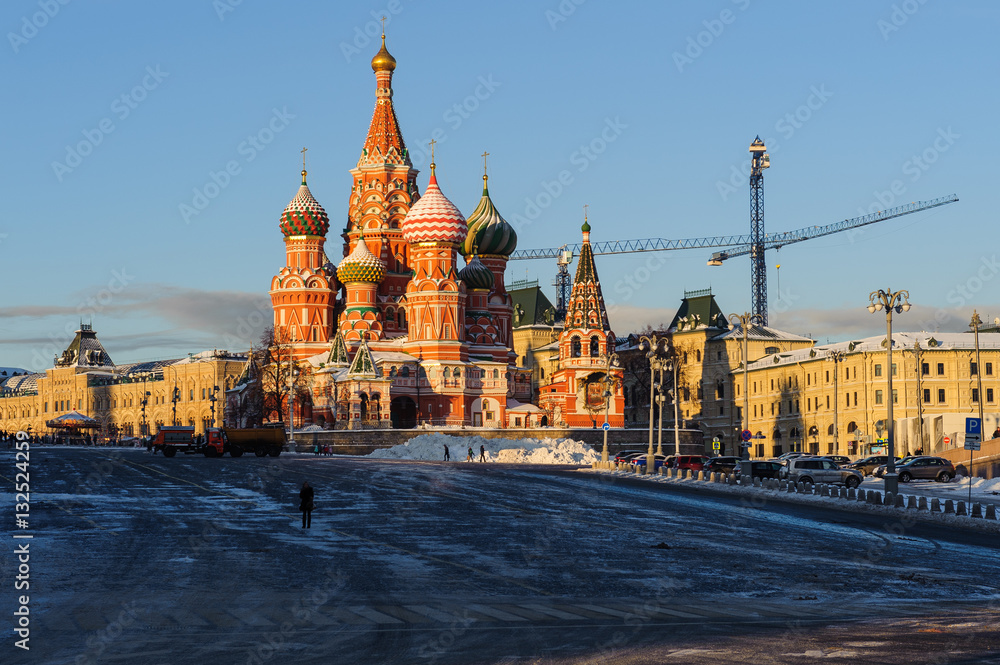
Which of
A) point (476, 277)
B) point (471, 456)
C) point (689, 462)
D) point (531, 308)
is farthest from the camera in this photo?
point (531, 308)

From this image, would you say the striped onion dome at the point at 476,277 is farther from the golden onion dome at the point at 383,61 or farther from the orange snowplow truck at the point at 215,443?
the orange snowplow truck at the point at 215,443

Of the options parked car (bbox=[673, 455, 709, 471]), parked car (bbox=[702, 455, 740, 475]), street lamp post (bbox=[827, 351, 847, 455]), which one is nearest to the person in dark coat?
parked car (bbox=[702, 455, 740, 475])

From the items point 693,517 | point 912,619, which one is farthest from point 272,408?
point 912,619

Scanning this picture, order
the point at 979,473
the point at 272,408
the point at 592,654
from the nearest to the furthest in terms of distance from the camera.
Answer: the point at 592,654
the point at 979,473
the point at 272,408

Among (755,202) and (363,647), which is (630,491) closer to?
(363,647)

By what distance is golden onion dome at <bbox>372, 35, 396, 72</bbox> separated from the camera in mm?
125750

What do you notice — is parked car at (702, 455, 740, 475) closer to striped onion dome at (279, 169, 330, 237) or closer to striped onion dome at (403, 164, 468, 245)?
striped onion dome at (403, 164, 468, 245)

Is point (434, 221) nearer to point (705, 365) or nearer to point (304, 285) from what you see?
point (304, 285)

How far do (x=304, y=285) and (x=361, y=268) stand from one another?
5550 mm

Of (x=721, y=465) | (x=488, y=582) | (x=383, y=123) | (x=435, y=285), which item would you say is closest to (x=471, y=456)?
(x=721, y=465)

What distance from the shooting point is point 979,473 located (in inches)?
2462

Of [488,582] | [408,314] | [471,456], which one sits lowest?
[488,582]

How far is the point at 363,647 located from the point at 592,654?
3115 millimetres

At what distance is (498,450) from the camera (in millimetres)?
89312
